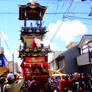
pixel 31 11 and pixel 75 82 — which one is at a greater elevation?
pixel 31 11

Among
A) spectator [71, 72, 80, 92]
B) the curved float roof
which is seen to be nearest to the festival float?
the curved float roof

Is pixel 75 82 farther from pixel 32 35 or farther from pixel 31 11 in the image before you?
pixel 31 11

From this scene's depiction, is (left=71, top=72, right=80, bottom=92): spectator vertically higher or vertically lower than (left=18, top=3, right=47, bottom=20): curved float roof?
lower

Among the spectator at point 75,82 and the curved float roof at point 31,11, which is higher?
the curved float roof at point 31,11

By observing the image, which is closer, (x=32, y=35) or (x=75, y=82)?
(x=75, y=82)

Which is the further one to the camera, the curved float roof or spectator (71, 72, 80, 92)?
the curved float roof

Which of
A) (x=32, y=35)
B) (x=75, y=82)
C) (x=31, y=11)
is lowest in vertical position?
(x=75, y=82)

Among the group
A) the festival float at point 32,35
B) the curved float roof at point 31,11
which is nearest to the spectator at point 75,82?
the festival float at point 32,35

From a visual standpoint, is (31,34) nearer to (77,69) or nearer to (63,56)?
(63,56)

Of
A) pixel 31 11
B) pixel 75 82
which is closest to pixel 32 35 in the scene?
pixel 31 11

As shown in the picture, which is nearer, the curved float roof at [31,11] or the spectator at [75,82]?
the spectator at [75,82]

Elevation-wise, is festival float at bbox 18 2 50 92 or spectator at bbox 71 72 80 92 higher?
festival float at bbox 18 2 50 92

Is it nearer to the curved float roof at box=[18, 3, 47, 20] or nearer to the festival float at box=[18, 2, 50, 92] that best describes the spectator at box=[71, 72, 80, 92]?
the festival float at box=[18, 2, 50, 92]

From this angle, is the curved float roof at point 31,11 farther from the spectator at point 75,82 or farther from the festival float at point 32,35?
the spectator at point 75,82
